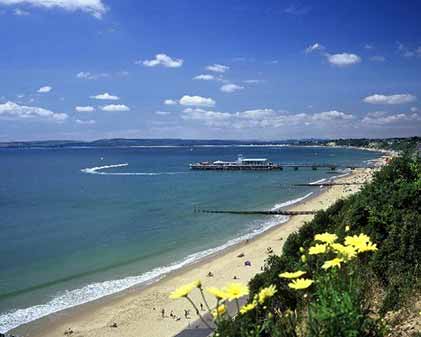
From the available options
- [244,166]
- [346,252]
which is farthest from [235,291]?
[244,166]

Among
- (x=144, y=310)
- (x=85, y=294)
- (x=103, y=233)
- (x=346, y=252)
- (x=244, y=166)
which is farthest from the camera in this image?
(x=244, y=166)

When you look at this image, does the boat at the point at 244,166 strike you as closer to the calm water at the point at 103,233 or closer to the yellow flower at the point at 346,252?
the calm water at the point at 103,233

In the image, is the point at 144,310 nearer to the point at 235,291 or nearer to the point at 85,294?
the point at 85,294

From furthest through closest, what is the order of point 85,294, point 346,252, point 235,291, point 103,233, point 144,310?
1. point 103,233
2. point 85,294
3. point 144,310
4. point 346,252
5. point 235,291

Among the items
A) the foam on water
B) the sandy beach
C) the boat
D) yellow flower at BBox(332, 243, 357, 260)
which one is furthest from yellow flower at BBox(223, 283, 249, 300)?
the boat

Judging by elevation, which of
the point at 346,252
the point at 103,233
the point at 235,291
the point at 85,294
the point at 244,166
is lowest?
the point at 85,294

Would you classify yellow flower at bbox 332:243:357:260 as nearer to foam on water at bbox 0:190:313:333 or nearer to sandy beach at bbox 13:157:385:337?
sandy beach at bbox 13:157:385:337

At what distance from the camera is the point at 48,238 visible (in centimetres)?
3647

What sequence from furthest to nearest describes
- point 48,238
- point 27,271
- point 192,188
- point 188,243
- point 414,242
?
point 192,188 → point 48,238 → point 188,243 → point 27,271 → point 414,242

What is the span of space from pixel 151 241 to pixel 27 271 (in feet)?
32.0

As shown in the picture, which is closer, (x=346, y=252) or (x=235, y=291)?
(x=235, y=291)

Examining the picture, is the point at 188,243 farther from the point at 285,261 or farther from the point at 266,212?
the point at 285,261

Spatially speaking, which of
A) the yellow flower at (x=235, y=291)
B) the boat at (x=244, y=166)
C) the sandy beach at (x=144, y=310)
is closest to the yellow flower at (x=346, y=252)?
the yellow flower at (x=235, y=291)

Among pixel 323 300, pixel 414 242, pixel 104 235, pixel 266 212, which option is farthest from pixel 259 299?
pixel 266 212
